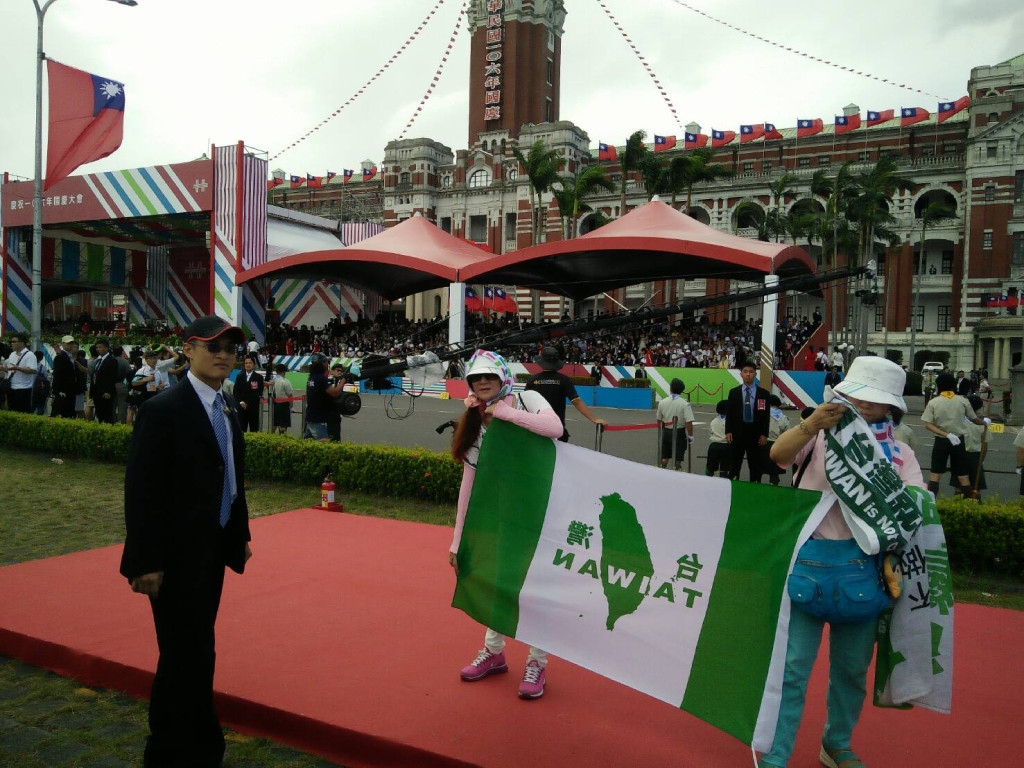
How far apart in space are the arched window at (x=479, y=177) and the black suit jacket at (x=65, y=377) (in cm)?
4366

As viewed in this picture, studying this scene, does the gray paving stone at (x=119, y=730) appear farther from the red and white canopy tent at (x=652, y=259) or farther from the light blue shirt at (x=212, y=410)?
the red and white canopy tent at (x=652, y=259)

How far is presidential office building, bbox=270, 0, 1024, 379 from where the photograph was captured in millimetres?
40750

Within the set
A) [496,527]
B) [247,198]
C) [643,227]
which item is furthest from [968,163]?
[496,527]

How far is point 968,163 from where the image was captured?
41312 mm

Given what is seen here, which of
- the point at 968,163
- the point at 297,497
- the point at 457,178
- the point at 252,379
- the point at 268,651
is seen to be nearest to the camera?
the point at 268,651

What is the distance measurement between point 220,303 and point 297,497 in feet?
67.8

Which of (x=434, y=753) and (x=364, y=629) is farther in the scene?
(x=364, y=629)

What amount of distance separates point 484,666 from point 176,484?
182 cm

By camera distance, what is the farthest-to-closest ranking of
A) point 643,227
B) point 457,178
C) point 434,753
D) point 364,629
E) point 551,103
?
point 551,103 < point 457,178 < point 643,227 < point 364,629 < point 434,753

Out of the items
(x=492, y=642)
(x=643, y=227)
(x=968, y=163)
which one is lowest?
(x=492, y=642)

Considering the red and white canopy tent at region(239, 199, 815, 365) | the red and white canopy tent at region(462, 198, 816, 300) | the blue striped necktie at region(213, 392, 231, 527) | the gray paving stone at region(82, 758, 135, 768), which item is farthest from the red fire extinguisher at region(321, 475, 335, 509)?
the red and white canopy tent at region(462, 198, 816, 300)

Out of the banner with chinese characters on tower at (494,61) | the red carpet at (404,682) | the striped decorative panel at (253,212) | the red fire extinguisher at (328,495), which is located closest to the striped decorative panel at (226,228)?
the striped decorative panel at (253,212)

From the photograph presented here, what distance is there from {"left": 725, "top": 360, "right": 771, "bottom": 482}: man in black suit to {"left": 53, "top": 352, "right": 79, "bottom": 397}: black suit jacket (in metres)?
10.6

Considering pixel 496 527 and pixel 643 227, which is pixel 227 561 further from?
pixel 643 227
